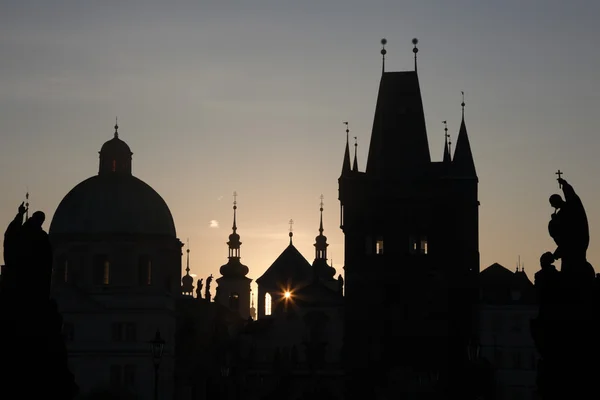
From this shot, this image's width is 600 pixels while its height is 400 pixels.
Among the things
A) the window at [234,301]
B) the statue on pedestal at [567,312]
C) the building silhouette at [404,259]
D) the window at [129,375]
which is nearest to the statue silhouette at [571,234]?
the statue on pedestal at [567,312]

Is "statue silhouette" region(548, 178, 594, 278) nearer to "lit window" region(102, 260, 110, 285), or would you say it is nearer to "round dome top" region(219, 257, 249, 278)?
"lit window" region(102, 260, 110, 285)

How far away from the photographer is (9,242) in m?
38.2

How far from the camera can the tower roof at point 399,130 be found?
388ft

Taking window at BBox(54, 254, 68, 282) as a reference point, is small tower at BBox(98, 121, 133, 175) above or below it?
above

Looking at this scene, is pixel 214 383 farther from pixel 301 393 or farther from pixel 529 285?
pixel 529 285

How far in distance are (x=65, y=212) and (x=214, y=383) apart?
15706mm

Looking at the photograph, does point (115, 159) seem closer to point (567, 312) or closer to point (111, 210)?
point (111, 210)

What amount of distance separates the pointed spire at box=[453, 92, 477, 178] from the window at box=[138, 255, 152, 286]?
21.9m

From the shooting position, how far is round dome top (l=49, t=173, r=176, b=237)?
120 m

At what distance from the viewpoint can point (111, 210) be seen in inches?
4737

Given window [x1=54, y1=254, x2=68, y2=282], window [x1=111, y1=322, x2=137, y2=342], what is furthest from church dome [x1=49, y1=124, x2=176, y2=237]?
window [x1=111, y1=322, x2=137, y2=342]

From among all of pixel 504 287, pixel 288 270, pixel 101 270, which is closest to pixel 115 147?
pixel 101 270

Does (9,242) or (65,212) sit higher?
(65,212)

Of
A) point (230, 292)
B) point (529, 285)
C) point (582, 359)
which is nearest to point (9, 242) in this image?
point (582, 359)
